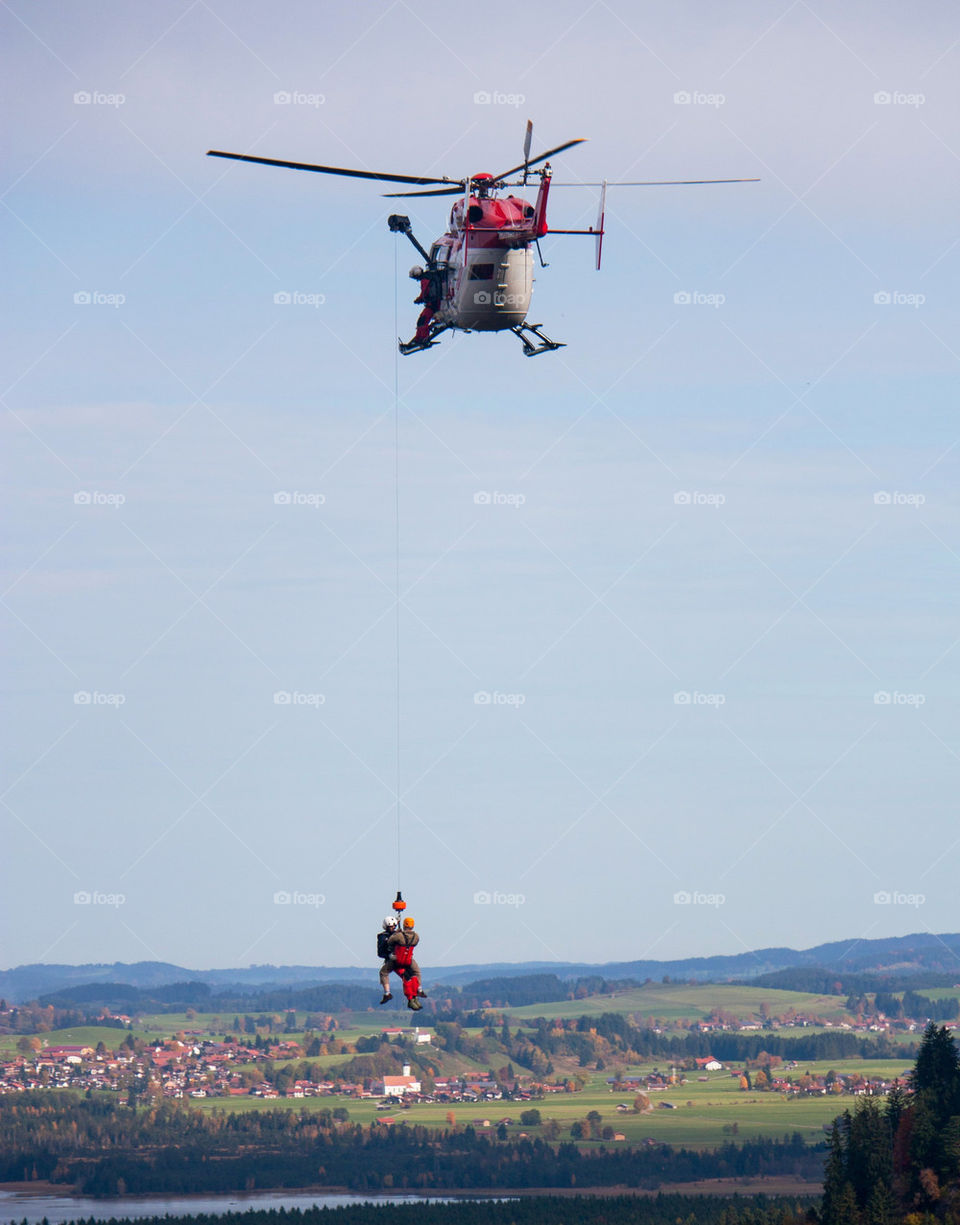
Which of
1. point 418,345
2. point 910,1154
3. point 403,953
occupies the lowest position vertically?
point 910,1154

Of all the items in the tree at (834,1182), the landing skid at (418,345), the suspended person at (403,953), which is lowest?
the tree at (834,1182)

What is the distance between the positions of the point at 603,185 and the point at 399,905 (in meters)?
22.2

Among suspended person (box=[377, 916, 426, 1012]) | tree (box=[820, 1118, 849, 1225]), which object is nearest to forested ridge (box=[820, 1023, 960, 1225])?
tree (box=[820, 1118, 849, 1225])

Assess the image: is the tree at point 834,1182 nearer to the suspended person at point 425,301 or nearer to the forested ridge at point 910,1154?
the forested ridge at point 910,1154

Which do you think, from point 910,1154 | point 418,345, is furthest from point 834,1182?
point 418,345

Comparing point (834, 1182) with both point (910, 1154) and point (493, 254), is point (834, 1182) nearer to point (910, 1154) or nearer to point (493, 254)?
point (910, 1154)

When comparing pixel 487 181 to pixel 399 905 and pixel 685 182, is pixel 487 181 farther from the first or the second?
pixel 399 905

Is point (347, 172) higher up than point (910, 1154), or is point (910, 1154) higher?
point (347, 172)

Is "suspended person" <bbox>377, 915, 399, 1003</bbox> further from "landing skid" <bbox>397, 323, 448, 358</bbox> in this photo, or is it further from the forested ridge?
the forested ridge

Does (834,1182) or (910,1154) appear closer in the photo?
(910,1154)

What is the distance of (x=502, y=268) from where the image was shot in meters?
60.8

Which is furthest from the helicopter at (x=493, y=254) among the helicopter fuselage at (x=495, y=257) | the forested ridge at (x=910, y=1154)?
the forested ridge at (x=910, y=1154)

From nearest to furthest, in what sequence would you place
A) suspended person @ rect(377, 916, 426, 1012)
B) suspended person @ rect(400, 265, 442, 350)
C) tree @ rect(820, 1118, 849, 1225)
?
suspended person @ rect(377, 916, 426, 1012)
suspended person @ rect(400, 265, 442, 350)
tree @ rect(820, 1118, 849, 1225)

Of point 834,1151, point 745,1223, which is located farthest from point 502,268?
point 745,1223
